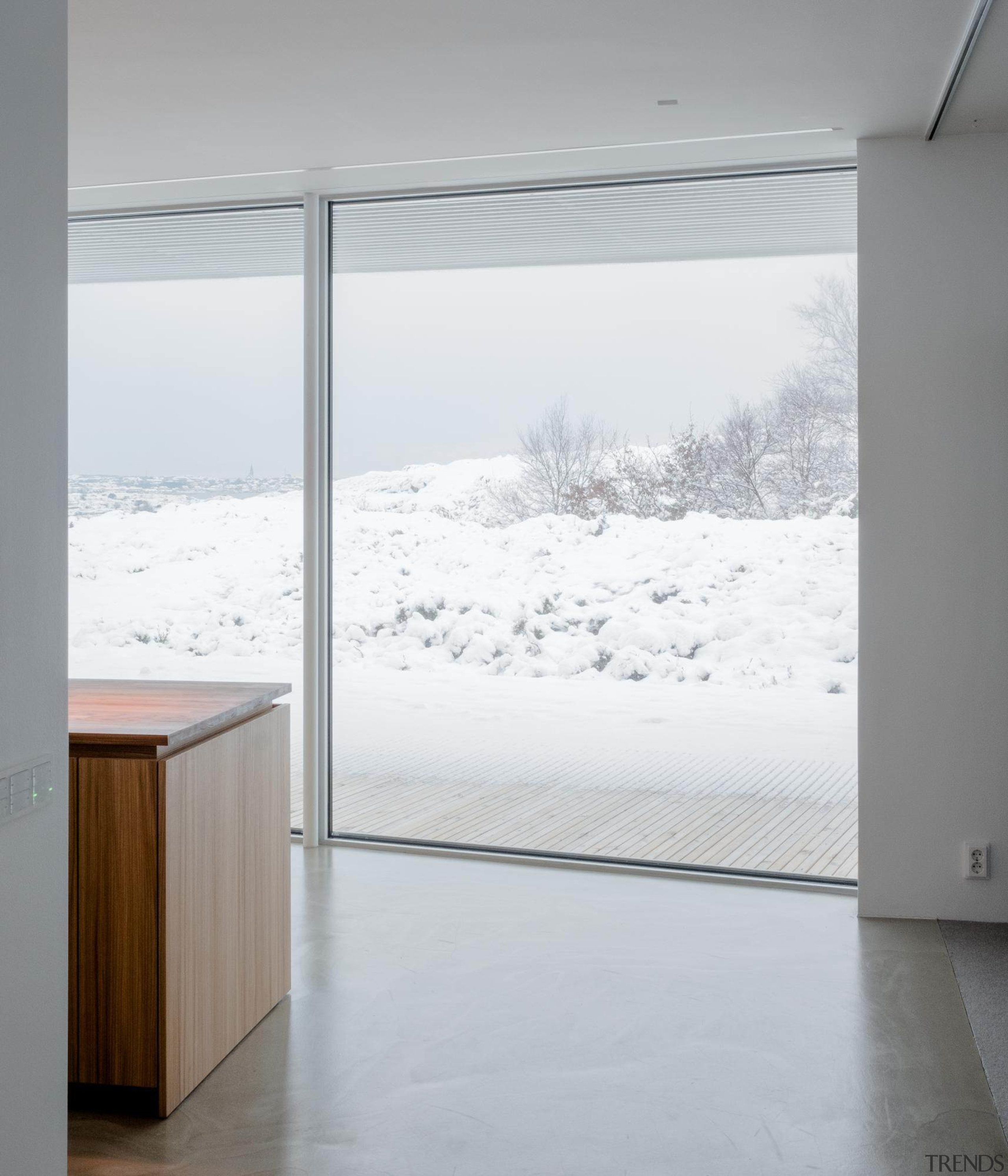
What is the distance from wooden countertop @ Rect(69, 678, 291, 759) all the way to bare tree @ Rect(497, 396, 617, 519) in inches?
69.4

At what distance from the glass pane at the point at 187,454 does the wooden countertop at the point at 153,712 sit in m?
1.69

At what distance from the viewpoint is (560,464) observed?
457cm

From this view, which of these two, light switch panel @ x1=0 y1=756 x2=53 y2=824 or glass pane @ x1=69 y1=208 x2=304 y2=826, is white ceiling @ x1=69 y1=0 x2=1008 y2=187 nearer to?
glass pane @ x1=69 y1=208 x2=304 y2=826

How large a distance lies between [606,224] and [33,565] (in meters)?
3.31

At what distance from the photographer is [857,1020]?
304 cm

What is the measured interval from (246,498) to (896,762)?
9.84 feet

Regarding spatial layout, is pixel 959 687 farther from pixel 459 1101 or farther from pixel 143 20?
pixel 143 20

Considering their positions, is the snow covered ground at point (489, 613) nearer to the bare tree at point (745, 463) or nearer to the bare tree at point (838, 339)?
the bare tree at point (745, 463)

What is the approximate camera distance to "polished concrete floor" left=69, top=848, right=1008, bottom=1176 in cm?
239

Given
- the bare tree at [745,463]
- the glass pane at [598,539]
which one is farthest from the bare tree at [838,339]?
the bare tree at [745,463]

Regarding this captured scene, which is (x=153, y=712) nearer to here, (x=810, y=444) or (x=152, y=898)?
(x=152, y=898)

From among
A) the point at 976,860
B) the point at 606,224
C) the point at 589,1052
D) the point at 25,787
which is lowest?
the point at 589,1052

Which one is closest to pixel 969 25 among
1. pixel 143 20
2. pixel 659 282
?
pixel 659 282

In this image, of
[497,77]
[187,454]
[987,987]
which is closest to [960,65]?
[497,77]
